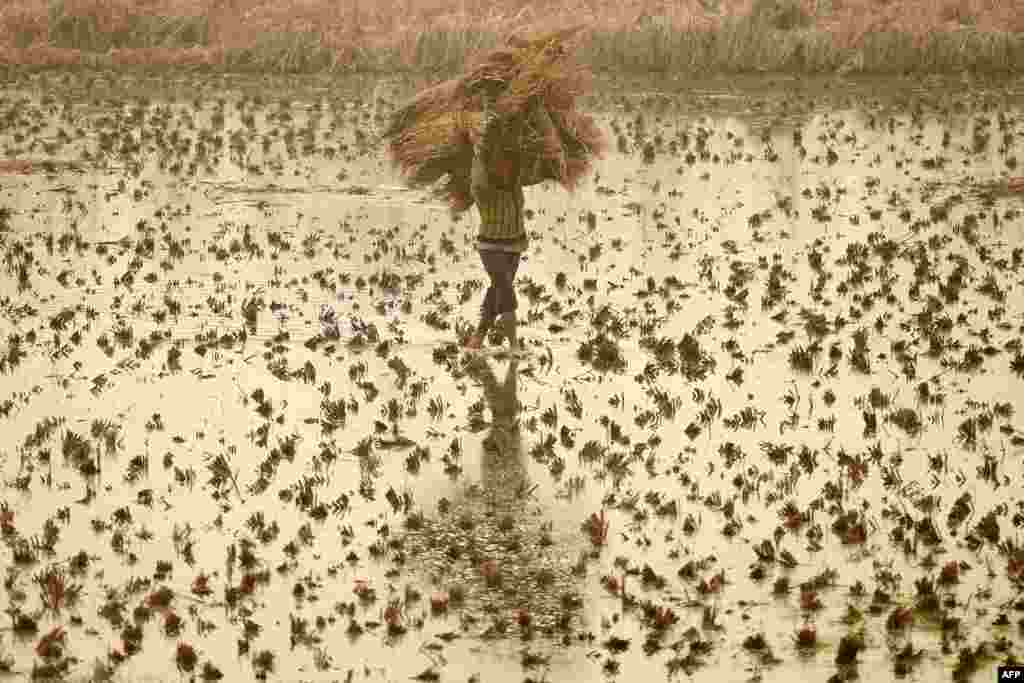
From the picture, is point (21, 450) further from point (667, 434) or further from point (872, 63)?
point (872, 63)

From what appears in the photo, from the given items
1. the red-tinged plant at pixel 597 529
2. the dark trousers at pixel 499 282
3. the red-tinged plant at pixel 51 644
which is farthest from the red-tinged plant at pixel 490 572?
the dark trousers at pixel 499 282

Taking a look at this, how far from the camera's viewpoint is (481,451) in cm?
1052

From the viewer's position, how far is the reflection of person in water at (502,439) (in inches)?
389

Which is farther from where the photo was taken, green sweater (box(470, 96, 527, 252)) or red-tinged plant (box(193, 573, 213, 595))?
green sweater (box(470, 96, 527, 252))

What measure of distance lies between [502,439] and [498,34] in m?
21.8

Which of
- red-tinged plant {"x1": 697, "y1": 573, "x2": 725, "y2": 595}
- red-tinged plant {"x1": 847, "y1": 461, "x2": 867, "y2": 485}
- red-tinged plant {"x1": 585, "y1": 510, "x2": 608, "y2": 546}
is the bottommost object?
red-tinged plant {"x1": 697, "y1": 573, "x2": 725, "y2": 595}

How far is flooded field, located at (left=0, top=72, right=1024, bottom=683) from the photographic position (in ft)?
25.5

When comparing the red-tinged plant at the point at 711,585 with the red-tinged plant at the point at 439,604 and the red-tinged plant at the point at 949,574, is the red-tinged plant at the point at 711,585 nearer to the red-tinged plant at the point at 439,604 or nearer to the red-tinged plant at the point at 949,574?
the red-tinged plant at the point at 949,574

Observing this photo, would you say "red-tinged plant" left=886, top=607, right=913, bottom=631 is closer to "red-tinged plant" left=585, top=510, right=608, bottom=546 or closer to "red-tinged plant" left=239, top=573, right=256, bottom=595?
"red-tinged plant" left=585, top=510, right=608, bottom=546

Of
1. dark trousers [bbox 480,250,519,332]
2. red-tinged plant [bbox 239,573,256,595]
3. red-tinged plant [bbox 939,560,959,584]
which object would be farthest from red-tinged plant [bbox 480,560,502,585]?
dark trousers [bbox 480,250,519,332]

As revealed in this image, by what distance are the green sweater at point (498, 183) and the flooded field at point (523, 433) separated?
106 cm

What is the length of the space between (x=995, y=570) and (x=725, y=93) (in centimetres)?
2143

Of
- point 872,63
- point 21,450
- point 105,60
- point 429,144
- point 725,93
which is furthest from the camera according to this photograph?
point 105,60

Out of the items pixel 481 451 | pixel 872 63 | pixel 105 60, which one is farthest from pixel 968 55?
pixel 481 451
